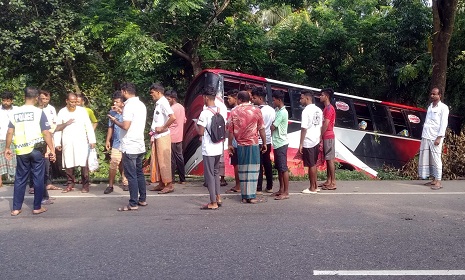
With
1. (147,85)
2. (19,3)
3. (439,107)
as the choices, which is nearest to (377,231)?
(439,107)

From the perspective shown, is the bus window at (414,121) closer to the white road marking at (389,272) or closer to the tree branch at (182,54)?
the tree branch at (182,54)

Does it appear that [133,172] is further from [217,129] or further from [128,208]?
[217,129]

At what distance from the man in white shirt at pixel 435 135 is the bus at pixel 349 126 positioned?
2291 mm

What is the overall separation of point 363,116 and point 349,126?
557 mm

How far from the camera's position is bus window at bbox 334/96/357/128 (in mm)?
11711

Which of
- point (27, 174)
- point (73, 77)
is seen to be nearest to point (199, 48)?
point (73, 77)

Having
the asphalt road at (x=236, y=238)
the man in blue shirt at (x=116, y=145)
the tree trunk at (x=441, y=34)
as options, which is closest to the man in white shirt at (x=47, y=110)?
the asphalt road at (x=236, y=238)

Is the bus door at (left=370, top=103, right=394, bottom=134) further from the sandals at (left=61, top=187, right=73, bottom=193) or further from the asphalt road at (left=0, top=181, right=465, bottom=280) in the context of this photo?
the sandals at (left=61, top=187, right=73, bottom=193)

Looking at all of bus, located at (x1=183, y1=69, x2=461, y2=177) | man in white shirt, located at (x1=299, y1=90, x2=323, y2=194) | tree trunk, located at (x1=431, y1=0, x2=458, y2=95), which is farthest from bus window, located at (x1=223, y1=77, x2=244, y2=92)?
tree trunk, located at (x1=431, y1=0, x2=458, y2=95)

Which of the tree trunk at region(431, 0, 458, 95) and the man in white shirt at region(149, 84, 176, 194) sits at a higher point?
the tree trunk at region(431, 0, 458, 95)

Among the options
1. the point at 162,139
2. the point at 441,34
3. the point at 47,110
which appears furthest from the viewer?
the point at 441,34

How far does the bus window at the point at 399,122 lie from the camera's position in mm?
Answer: 12367

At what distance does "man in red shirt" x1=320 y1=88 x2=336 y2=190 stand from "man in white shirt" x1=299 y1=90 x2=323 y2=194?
29 cm

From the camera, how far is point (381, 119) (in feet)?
40.3
